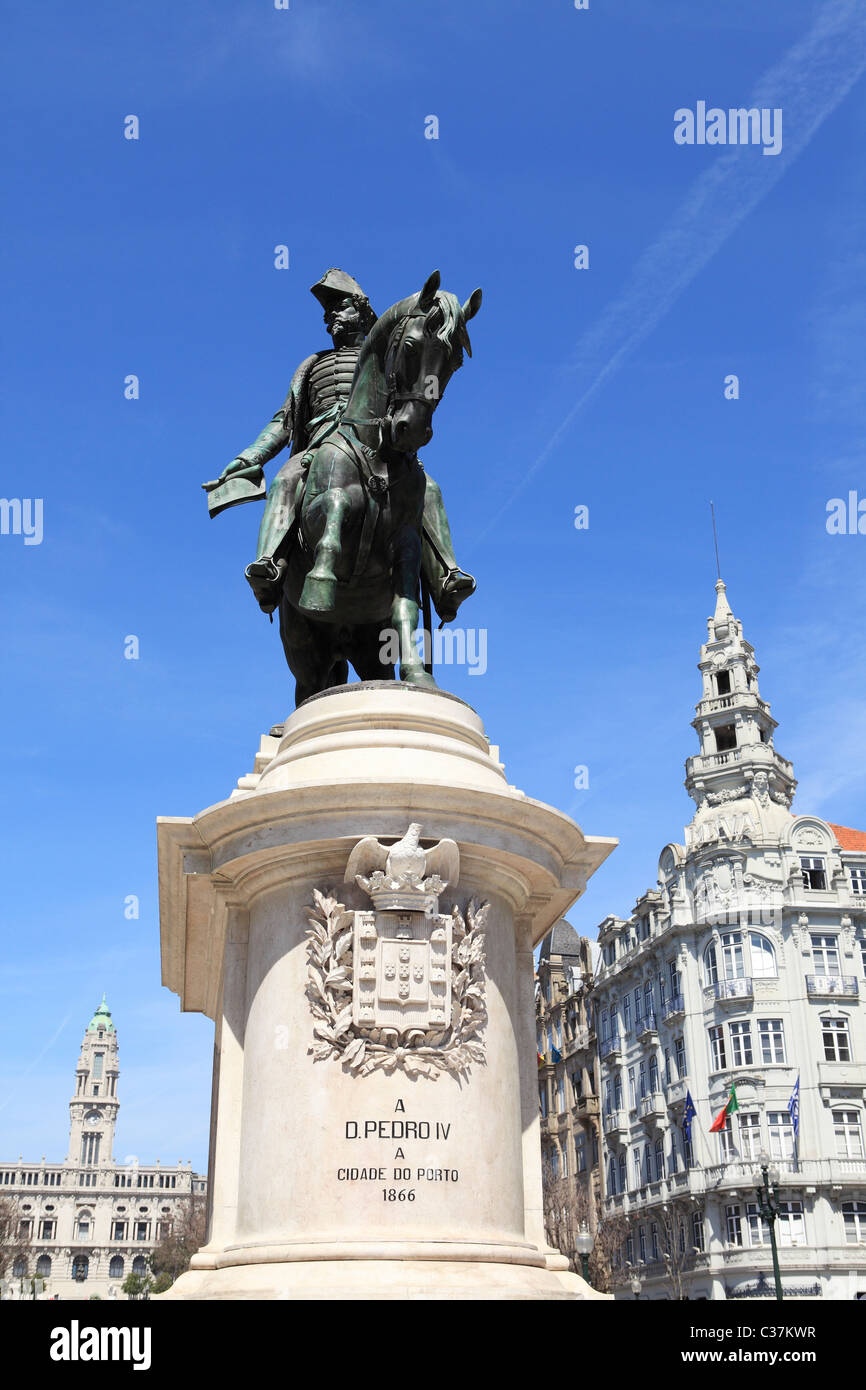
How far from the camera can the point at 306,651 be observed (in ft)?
39.1

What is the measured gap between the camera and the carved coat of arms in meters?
8.64

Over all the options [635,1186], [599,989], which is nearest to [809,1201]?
Result: [635,1186]

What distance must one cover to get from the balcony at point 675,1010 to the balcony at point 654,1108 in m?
4.18

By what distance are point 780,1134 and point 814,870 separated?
14.4 metres

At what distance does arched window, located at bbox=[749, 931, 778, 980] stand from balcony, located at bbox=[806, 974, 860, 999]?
1868 mm

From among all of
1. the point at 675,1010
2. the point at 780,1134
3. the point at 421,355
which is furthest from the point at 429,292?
the point at 675,1010

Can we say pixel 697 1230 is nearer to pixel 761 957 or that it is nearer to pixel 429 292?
pixel 761 957

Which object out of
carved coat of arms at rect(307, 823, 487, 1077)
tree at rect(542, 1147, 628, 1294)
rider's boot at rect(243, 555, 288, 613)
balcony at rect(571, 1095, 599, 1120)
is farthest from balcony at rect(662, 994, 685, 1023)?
carved coat of arms at rect(307, 823, 487, 1077)

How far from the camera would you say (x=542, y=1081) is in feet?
305

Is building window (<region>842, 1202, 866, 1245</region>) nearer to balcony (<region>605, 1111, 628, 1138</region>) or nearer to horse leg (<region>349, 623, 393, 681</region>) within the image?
balcony (<region>605, 1111, 628, 1138</region>)

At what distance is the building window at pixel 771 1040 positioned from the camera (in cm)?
6312
